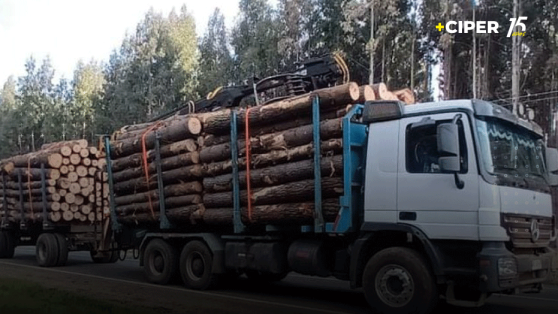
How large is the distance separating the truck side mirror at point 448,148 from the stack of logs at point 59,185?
9.90 metres

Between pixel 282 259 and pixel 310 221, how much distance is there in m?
0.92

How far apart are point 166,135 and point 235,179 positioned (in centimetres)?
224

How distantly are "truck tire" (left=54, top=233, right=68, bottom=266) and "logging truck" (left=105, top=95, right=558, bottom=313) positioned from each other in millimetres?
5403

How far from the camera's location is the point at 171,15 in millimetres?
50375

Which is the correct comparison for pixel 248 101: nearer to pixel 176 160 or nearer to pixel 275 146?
pixel 176 160

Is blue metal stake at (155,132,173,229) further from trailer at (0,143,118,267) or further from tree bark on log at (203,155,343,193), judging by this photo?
trailer at (0,143,118,267)

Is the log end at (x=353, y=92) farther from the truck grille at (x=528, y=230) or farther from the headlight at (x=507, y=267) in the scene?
the headlight at (x=507, y=267)

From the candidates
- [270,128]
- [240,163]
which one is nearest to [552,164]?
[270,128]

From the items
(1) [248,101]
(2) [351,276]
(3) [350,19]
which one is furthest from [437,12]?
(2) [351,276]

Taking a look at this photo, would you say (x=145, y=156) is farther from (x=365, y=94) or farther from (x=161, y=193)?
(x=365, y=94)

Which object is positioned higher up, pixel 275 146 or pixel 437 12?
pixel 437 12

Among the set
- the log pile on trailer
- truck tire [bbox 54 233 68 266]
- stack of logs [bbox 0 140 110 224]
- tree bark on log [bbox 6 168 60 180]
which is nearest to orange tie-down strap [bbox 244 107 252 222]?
the log pile on trailer

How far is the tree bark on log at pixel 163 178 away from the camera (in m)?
11.6

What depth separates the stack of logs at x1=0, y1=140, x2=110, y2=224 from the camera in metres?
15.9
